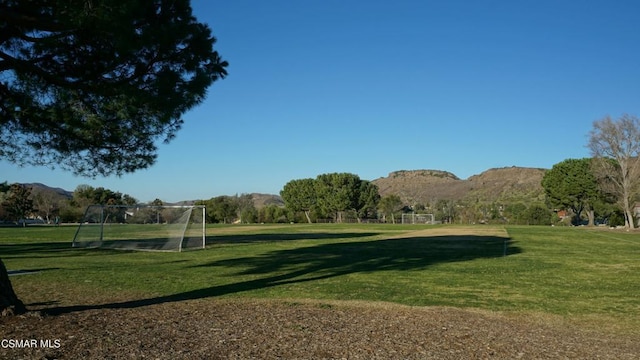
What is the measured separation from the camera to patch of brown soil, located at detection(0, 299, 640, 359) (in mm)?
5980

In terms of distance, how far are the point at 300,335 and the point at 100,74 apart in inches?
217

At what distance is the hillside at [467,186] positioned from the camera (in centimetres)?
12325

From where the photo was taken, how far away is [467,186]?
15025 centimetres

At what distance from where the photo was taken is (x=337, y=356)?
588 centimetres

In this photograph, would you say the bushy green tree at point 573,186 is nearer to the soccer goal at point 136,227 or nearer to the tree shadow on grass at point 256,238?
the tree shadow on grass at point 256,238

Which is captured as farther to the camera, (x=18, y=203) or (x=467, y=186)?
(x=467, y=186)

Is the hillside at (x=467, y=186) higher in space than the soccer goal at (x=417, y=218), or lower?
higher

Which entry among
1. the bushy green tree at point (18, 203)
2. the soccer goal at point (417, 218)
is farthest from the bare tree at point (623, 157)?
the bushy green tree at point (18, 203)

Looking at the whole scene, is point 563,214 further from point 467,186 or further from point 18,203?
point 18,203

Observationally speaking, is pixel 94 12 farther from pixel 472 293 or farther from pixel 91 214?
pixel 91 214

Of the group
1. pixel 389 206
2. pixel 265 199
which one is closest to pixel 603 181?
pixel 389 206

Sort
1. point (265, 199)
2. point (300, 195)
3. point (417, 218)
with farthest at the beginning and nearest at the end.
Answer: point (265, 199) → point (300, 195) → point (417, 218)

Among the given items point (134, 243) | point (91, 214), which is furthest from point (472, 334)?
point (91, 214)

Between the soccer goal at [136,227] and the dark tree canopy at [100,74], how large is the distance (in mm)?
16567
